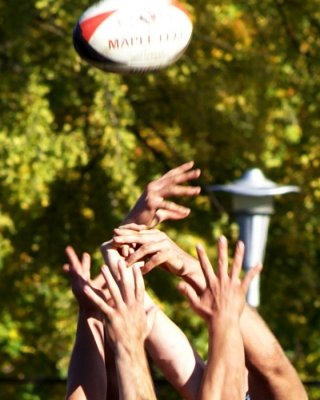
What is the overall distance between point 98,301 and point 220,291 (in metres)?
0.35

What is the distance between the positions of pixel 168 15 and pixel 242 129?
5616 millimetres

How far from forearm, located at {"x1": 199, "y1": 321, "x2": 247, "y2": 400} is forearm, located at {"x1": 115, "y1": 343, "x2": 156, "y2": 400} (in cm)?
17

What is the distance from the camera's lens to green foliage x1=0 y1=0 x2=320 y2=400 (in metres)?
11.4

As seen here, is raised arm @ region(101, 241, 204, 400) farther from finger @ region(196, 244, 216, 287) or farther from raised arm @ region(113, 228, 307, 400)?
finger @ region(196, 244, 216, 287)

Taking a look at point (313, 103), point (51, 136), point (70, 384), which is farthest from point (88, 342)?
point (313, 103)

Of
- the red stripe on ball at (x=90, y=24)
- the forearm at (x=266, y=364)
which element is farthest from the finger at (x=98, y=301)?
the red stripe on ball at (x=90, y=24)

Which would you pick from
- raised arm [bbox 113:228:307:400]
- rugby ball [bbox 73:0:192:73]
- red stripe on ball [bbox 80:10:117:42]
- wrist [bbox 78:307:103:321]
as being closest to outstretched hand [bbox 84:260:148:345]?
raised arm [bbox 113:228:307:400]

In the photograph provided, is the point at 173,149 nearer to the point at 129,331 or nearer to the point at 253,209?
the point at 253,209

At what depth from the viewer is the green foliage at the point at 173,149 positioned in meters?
11.4

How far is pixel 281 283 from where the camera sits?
40.5ft

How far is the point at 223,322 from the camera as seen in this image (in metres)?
3.95

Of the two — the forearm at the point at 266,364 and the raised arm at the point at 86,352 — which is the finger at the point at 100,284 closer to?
the raised arm at the point at 86,352

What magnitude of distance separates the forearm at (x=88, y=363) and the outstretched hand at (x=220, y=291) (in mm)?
408

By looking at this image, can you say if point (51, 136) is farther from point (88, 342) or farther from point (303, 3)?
point (88, 342)
